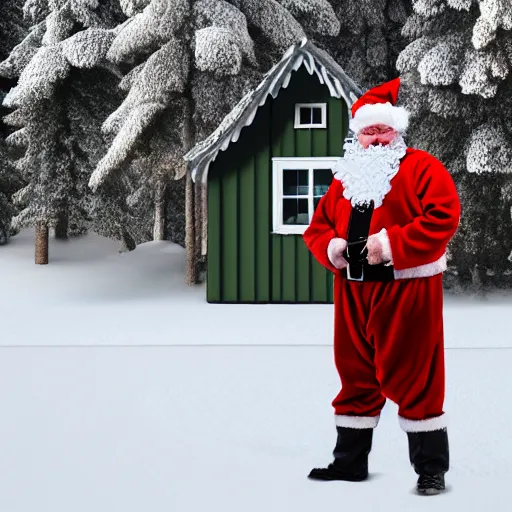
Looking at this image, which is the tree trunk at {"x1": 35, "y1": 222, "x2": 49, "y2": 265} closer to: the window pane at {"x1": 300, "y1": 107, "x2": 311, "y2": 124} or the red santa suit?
the window pane at {"x1": 300, "y1": 107, "x2": 311, "y2": 124}

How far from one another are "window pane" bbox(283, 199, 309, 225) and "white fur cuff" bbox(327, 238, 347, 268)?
859 centimetres

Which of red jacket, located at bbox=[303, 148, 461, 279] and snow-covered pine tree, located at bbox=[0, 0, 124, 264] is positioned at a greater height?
snow-covered pine tree, located at bbox=[0, 0, 124, 264]

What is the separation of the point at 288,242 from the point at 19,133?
7.86 metres

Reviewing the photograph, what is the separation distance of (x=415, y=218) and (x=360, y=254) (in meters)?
0.37

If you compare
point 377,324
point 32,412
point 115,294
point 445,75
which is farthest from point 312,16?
point 377,324

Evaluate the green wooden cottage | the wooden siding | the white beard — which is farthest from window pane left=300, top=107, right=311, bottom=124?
the white beard

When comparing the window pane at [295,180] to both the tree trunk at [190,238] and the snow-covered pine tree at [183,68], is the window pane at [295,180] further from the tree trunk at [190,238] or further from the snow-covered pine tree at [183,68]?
the tree trunk at [190,238]

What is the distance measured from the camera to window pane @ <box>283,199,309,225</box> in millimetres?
13961

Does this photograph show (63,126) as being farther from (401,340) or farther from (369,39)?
(401,340)

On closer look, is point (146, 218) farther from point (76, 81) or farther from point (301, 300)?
point (301, 300)

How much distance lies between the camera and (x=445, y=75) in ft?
47.4

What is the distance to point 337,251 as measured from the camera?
5.34 meters

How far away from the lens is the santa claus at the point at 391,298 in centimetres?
521

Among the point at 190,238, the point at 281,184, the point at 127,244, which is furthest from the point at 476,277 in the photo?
the point at 127,244
